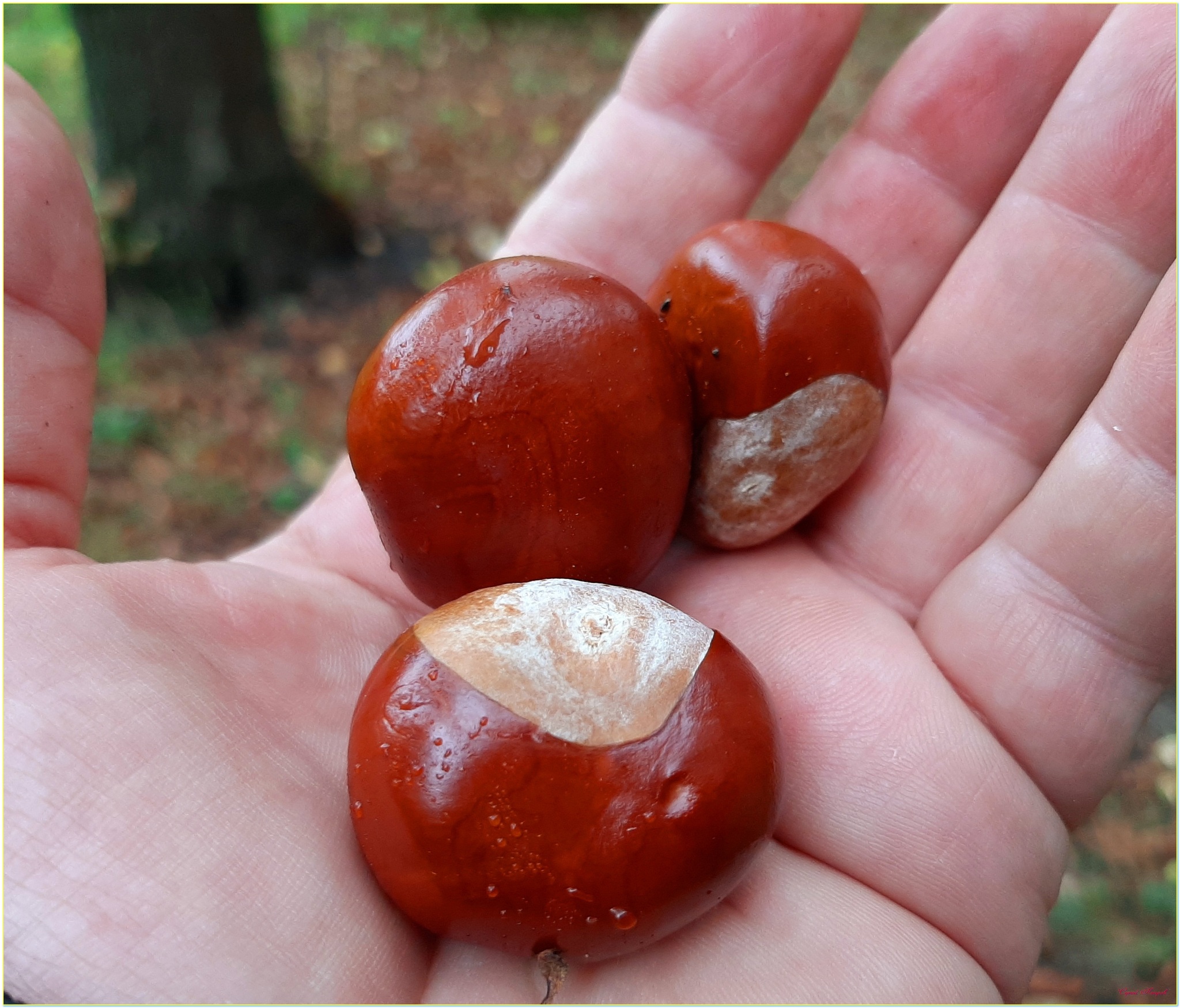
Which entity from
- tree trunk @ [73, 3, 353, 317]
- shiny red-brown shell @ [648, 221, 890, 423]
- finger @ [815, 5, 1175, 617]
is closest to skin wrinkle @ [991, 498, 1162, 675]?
finger @ [815, 5, 1175, 617]

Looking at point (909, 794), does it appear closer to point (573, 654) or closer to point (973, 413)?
point (573, 654)

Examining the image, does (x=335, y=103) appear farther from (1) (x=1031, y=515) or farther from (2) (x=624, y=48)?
(1) (x=1031, y=515)

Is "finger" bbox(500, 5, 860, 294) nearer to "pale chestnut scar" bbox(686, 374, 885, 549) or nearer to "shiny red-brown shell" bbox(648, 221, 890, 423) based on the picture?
"shiny red-brown shell" bbox(648, 221, 890, 423)

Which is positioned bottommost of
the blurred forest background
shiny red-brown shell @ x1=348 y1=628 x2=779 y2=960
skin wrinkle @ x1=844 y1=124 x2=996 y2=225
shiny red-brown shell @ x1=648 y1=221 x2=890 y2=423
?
the blurred forest background

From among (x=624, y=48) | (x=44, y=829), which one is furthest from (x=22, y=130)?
(x=624, y=48)

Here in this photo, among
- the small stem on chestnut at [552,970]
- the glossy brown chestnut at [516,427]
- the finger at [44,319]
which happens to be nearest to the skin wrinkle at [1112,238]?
the glossy brown chestnut at [516,427]

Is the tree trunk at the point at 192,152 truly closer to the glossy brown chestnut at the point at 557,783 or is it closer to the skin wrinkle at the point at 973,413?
the skin wrinkle at the point at 973,413
